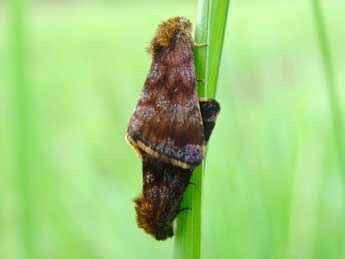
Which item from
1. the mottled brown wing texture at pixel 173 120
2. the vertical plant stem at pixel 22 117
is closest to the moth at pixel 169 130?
the mottled brown wing texture at pixel 173 120

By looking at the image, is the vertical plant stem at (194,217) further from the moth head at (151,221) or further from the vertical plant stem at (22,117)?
the vertical plant stem at (22,117)

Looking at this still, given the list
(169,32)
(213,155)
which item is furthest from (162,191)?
(213,155)

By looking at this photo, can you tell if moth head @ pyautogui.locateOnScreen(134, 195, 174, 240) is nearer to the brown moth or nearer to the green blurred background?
the brown moth

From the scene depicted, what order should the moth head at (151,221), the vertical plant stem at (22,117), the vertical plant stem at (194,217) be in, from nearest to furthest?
the vertical plant stem at (194,217)
the vertical plant stem at (22,117)
the moth head at (151,221)

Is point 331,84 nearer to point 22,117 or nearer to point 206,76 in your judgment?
point 206,76

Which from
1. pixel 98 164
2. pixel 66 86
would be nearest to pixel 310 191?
pixel 98 164

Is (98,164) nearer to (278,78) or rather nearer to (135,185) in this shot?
(135,185)
